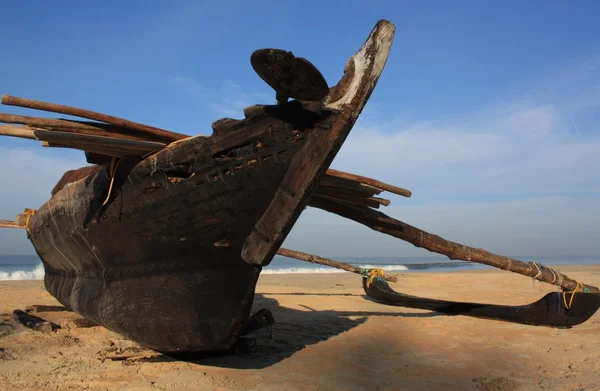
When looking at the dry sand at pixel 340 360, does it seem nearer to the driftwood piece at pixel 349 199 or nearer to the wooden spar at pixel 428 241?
the wooden spar at pixel 428 241

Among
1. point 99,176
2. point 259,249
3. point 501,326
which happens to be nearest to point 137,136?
point 99,176

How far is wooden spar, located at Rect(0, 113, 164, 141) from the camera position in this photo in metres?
2.84

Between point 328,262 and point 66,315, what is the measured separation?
503cm

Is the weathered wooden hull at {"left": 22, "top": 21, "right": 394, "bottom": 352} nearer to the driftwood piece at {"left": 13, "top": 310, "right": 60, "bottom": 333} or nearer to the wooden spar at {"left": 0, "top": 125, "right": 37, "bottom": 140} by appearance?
the wooden spar at {"left": 0, "top": 125, "right": 37, "bottom": 140}

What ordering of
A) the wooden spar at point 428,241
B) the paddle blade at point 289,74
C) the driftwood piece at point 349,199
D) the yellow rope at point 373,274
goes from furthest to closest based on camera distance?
the yellow rope at point 373,274 < the wooden spar at point 428,241 < the driftwood piece at point 349,199 < the paddle blade at point 289,74

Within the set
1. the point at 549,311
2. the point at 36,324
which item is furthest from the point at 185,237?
the point at 549,311

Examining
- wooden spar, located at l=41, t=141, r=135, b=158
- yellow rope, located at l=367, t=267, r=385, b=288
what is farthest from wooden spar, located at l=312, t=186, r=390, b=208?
yellow rope, located at l=367, t=267, r=385, b=288

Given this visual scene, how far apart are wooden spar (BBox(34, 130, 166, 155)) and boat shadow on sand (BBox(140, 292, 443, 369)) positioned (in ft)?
6.24

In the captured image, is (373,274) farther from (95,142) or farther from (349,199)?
(95,142)

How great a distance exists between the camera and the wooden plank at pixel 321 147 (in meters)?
2.51

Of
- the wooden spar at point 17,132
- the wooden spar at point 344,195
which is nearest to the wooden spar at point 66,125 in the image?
the wooden spar at point 17,132

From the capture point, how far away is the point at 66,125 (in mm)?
2920

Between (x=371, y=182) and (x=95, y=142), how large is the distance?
278 centimetres

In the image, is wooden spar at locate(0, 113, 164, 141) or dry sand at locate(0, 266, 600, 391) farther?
dry sand at locate(0, 266, 600, 391)
